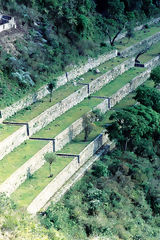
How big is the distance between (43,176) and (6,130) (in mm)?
3696

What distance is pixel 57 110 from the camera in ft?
89.2

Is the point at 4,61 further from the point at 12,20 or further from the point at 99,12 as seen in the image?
the point at 99,12

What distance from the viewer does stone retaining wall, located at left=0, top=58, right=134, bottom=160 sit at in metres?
22.4

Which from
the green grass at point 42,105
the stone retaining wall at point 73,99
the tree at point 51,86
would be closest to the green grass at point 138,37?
the stone retaining wall at point 73,99

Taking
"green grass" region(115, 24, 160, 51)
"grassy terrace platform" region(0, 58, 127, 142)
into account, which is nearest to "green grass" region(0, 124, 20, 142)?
"grassy terrace platform" region(0, 58, 127, 142)

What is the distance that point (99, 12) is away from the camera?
4569 centimetres

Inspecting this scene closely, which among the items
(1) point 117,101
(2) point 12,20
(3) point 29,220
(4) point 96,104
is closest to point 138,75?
(1) point 117,101

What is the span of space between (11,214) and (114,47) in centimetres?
2641

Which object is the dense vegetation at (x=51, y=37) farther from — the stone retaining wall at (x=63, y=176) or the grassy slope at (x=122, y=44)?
the stone retaining wall at (x=63, y=176)

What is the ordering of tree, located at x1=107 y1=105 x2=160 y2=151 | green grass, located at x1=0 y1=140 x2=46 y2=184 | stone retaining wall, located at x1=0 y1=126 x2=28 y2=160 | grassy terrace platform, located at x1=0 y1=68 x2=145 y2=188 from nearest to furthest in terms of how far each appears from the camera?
1. green grass, located at x1=0 y1=140 x2=46 y2=184
2. grassy terrace platform, located at x1=0 y1=68 x2=145 y2=188
3. stone retaining wall, located at x1=0 y1=126 x2=28 y2=160
4. tree, located at x1=107 y1=105 x2=160 y2=151

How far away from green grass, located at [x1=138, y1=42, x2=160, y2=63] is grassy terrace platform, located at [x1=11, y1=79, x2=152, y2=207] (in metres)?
14.2

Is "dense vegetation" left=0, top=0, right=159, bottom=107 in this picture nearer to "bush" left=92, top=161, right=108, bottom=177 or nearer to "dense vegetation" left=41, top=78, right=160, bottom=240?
"dense vegetation" left=41, top=78, right=160, bottom=240

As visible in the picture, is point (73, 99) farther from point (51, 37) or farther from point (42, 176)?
point (42, 176)

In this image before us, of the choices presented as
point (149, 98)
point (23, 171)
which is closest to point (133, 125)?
point (149, 98)
